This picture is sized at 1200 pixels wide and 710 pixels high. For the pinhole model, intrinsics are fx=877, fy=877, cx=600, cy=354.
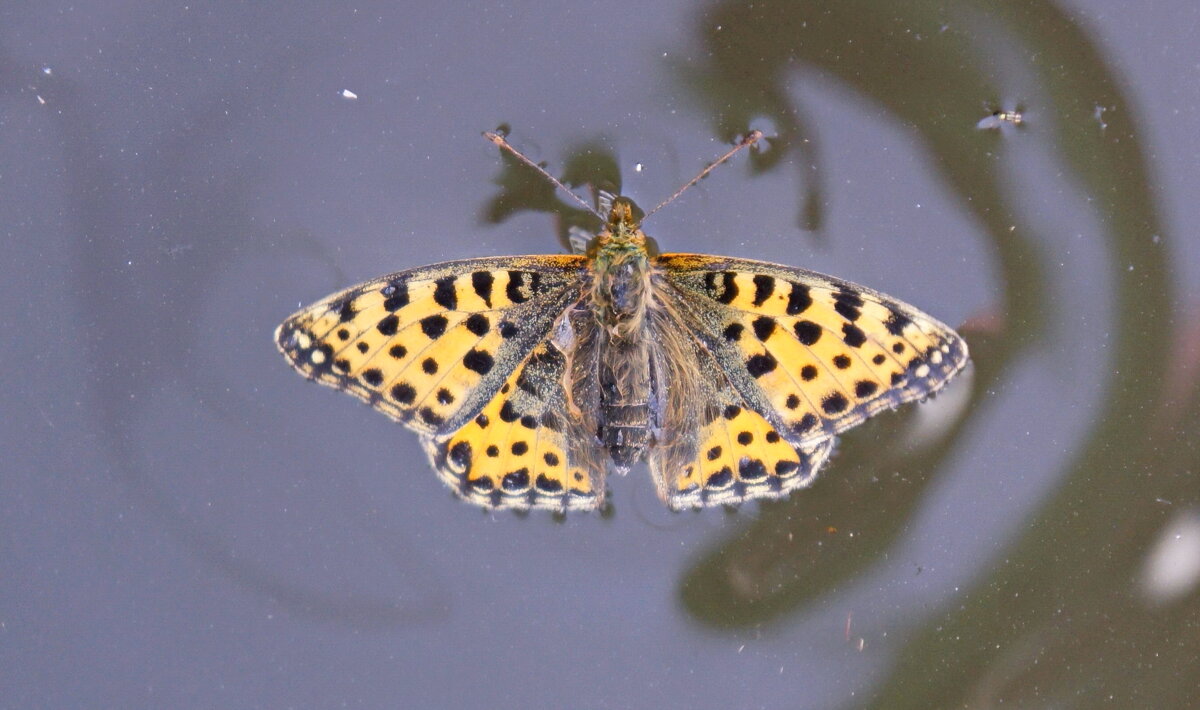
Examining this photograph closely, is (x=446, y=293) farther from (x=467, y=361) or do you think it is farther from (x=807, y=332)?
(x=807, y=332)

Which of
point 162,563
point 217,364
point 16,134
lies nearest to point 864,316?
point 217,364

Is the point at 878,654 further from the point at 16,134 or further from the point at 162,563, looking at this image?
the point at 16,134

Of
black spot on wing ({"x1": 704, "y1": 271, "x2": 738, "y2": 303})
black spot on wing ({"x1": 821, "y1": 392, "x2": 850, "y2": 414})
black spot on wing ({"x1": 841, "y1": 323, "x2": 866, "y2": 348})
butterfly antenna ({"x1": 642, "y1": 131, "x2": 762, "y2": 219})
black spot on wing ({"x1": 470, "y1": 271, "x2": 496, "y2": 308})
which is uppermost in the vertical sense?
butterfly antenna ({"x1": 642, "y1": 131, "x2": 762, "y2": 219})

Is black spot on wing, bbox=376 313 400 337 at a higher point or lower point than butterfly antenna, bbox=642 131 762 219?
lower

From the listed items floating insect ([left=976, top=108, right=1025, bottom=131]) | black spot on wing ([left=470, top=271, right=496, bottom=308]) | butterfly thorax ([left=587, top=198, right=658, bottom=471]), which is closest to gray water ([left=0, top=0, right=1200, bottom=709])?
floating insect ([left=976, top=108, right=1025, bottom=131])

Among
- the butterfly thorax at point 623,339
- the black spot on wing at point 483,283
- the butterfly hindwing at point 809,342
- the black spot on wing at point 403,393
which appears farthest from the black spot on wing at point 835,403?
the black spot on wing at point 403,393

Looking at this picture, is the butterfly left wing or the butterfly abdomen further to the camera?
the butterfly abdomen

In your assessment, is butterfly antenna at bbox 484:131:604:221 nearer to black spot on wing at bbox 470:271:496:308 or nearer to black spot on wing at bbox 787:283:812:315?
black spot on wing at bbox 470:271:496:308

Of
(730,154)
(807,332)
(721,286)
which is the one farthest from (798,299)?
(730,154)
